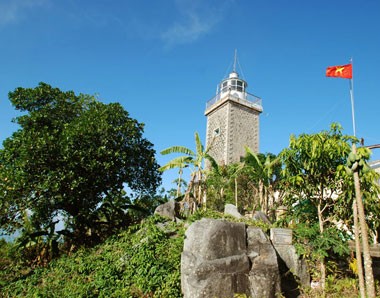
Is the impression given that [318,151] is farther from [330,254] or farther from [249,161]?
[249,161]

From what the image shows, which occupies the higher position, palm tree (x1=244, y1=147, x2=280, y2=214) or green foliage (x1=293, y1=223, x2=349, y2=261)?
palm tree (x1=244, y1=147, x2=280, y2=214)

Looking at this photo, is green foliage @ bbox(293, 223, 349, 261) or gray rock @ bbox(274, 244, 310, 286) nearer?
green foliage @ bbox(293, 223, 349, 261)

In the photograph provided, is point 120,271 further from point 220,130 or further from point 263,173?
point 220,130

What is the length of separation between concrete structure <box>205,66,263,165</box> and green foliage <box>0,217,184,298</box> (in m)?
14.1

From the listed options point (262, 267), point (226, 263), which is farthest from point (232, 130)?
point (226, 263)

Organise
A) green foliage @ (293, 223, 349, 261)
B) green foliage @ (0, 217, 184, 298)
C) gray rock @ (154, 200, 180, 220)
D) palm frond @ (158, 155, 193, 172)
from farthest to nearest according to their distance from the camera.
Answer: palm frond @ (158, 155, 193, 172)
gray rock @ (154, 200, 180, 220)
green foliage @ (293, 223, 349, 261)
green foliage @ (0, 217, 184, 298)

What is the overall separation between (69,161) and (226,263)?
5.04 meters

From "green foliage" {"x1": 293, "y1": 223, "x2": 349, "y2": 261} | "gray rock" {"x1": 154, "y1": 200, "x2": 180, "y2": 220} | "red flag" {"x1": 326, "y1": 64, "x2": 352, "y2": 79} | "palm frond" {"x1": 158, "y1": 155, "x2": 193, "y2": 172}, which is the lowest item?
"green foliage" {"x1": 293, "y1": 223, "x2": 349, "y2": 261}

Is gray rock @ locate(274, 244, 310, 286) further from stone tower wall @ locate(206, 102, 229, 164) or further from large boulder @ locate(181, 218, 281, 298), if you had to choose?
stone tower wall @ locate(206, 102, 229, 164)

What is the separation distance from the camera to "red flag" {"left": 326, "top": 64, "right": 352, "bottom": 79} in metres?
10.6

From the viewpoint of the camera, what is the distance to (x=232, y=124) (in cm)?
2338

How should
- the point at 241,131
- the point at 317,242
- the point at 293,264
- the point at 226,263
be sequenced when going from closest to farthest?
the point at 226,263, the point at 317,242, the point at 293,264, the point at 241,131

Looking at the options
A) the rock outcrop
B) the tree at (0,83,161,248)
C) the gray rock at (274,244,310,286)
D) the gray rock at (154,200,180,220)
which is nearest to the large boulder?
the rock outcrop

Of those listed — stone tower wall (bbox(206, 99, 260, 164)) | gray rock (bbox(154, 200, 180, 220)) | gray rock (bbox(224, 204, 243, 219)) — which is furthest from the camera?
stone tower wall (bbox(206, 99, 260, 164))
